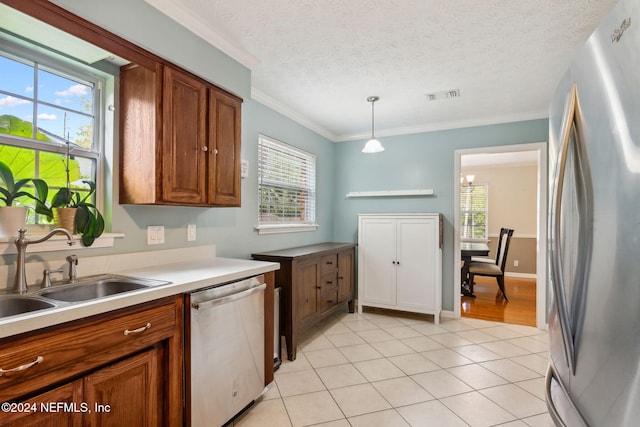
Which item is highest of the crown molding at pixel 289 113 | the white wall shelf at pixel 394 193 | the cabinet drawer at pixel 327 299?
the crown molding at pixel 289 113

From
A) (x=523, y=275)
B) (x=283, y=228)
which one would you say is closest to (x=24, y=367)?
(x=283, y=228)

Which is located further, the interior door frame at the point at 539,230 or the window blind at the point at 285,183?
the interior door frame at the point at 539,230

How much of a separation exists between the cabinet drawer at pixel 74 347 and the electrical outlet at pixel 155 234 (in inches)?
29.9

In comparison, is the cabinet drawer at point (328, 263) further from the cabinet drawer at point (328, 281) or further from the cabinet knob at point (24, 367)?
the cabinet knob at point (24, 367)

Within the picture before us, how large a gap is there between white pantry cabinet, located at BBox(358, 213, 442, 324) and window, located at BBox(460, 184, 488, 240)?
3673 mm

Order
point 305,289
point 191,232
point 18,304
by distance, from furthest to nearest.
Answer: point 305,289 < point 191,232 < point 18,304

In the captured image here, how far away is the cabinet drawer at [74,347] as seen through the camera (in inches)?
39.0

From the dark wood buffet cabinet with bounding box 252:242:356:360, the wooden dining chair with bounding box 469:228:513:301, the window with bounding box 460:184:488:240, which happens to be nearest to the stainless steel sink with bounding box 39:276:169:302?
the dark wood buffet cabinet with bounding box 252:242:356:360

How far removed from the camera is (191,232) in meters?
2.37

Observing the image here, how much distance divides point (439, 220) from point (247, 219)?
224 cm

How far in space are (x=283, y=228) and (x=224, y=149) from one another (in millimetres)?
1359

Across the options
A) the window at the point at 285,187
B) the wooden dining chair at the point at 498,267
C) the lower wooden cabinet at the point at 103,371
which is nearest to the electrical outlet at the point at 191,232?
the window at the point at 285,187

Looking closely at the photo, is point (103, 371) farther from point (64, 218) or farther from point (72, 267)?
point (64, 218)

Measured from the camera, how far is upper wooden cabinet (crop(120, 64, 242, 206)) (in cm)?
182
